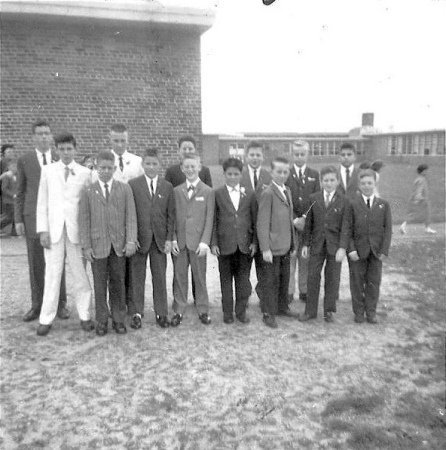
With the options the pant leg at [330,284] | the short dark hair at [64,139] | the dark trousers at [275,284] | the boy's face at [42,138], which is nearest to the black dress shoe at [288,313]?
the dark trousers at [275,284]

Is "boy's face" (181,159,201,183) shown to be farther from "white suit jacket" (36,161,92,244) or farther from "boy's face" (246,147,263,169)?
"white suit jacket" (36,161,92,244)

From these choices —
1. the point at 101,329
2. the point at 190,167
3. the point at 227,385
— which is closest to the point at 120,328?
the point at 101,329

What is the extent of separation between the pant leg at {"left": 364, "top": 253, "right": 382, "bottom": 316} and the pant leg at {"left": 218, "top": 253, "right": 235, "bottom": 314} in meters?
1.48

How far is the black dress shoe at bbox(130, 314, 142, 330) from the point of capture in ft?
16.9

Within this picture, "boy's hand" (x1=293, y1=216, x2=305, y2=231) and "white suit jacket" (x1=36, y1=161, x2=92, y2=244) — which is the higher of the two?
"white suit jacket" (x1=36, y1=161, x2=92, y2=244)

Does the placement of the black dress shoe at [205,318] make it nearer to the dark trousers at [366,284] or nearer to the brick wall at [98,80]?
the dark trousers at [366,284]

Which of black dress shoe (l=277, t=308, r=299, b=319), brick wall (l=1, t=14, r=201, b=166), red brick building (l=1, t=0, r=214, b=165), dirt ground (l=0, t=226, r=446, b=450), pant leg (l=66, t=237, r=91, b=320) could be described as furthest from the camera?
brick wall (l=1, t=14, r=201, b=166)

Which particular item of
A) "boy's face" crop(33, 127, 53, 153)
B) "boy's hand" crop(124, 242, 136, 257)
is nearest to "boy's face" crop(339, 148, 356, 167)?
"boy's hand" crop(124, 242, 136, 257)

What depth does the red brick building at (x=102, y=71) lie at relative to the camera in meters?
10.1

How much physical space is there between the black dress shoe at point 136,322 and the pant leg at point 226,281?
90 centimetres

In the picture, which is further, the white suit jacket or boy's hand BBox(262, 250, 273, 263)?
boy's hand BBox(262, 250, 273, 263)

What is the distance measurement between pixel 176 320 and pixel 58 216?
1.60 m

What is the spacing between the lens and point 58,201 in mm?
4973

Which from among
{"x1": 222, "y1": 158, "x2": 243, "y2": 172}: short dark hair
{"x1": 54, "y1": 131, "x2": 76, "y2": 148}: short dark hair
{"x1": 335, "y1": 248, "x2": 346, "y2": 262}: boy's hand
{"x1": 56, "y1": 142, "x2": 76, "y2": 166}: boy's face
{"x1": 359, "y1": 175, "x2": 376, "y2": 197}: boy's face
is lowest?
{"x1": 335, "y1": 248, "x2": 346, "y2": 262}: boy's hand
